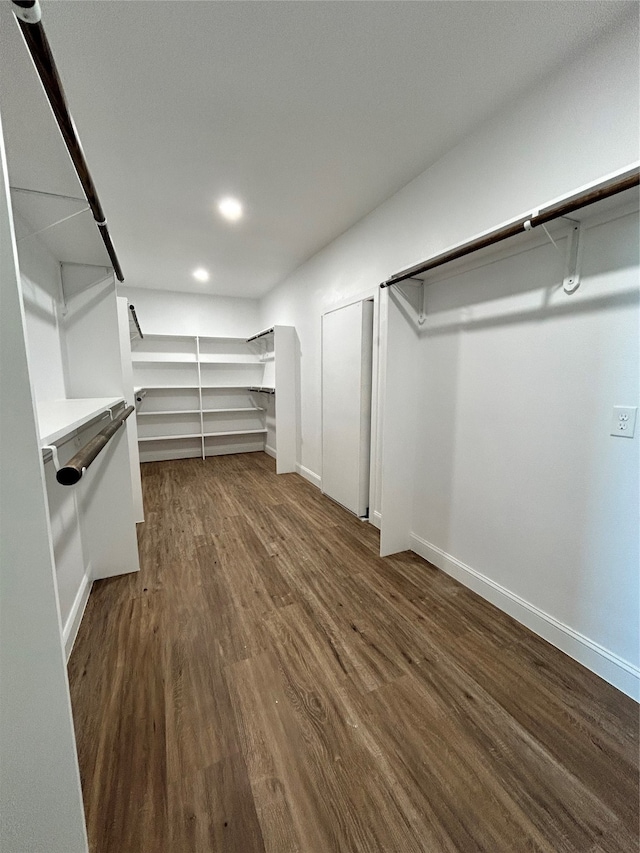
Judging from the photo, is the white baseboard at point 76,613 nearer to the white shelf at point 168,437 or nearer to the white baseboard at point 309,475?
the white baseboard at point 309,475

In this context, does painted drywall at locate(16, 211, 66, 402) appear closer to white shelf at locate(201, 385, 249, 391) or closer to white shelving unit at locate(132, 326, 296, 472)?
white shelving unit at locate(132, 326, 296, 472)

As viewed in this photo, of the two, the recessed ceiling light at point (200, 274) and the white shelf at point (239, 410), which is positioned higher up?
the recessed ceiling light at point (200, 274)

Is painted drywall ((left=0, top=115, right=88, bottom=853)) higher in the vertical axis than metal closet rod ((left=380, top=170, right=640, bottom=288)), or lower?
lower

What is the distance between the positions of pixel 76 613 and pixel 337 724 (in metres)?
1.43

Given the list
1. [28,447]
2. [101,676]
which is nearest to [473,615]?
[101,676]

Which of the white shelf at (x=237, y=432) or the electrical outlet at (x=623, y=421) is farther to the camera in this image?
the white shelf at (x=237, y=432)

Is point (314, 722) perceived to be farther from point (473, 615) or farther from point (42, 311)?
point (42, 311)

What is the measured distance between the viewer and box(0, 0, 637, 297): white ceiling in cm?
118

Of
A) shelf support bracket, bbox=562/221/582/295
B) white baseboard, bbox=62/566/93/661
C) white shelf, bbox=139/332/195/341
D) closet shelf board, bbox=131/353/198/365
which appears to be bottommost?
white baseboard, bbox=62/566/93/661

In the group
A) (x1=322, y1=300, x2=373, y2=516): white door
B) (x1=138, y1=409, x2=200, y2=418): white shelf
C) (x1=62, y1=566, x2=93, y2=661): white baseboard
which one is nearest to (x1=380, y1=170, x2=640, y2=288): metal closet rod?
(x1=322, y1=300, x2=373, y2=516): white door

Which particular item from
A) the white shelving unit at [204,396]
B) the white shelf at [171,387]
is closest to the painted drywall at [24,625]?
the white shelving unit at [204,396]

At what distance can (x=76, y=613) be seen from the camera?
171 centimetres

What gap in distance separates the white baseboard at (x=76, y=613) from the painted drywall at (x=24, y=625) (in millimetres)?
814

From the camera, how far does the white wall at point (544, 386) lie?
133 cm
